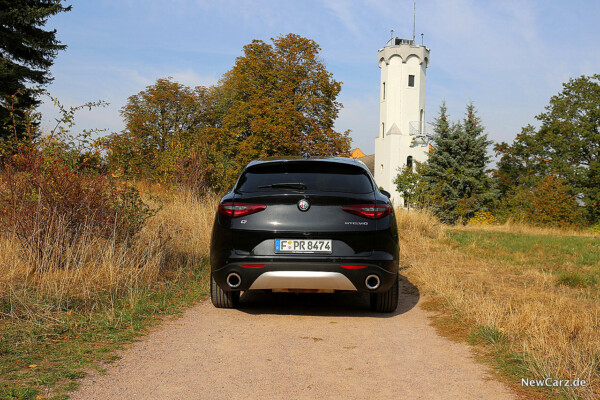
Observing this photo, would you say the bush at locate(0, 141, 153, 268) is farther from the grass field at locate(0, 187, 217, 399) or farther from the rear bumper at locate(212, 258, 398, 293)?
the rear bumper at locate(212, 258, 398, 293)

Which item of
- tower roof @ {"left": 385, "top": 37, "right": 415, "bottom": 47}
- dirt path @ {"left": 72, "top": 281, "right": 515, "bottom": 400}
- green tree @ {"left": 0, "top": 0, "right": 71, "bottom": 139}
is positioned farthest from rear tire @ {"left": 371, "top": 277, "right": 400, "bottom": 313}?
tower roof @ {"left": 385, "top": 37, "right": 415, "bottom": 47}

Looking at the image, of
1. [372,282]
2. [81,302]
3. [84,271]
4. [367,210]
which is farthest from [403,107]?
[81,302]

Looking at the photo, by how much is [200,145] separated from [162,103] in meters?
45.3

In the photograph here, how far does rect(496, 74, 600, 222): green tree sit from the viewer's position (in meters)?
52.9

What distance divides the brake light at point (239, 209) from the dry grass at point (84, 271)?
5.32 ft

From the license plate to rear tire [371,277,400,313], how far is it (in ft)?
3.59

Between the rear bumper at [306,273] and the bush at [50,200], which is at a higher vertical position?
the bush at [50,200]

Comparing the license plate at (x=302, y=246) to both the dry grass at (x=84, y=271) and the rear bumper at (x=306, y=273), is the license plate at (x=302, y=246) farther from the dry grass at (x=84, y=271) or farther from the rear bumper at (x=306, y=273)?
the dry grass at (x=84, y=271)

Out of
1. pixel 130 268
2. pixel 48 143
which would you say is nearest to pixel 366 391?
pixel 130 268

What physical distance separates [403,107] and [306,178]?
206ft

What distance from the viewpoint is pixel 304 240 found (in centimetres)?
555

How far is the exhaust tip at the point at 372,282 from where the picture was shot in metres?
5.57

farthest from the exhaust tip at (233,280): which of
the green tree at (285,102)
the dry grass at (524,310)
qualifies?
the green tree at (285,102)

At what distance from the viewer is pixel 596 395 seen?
3482 mm
